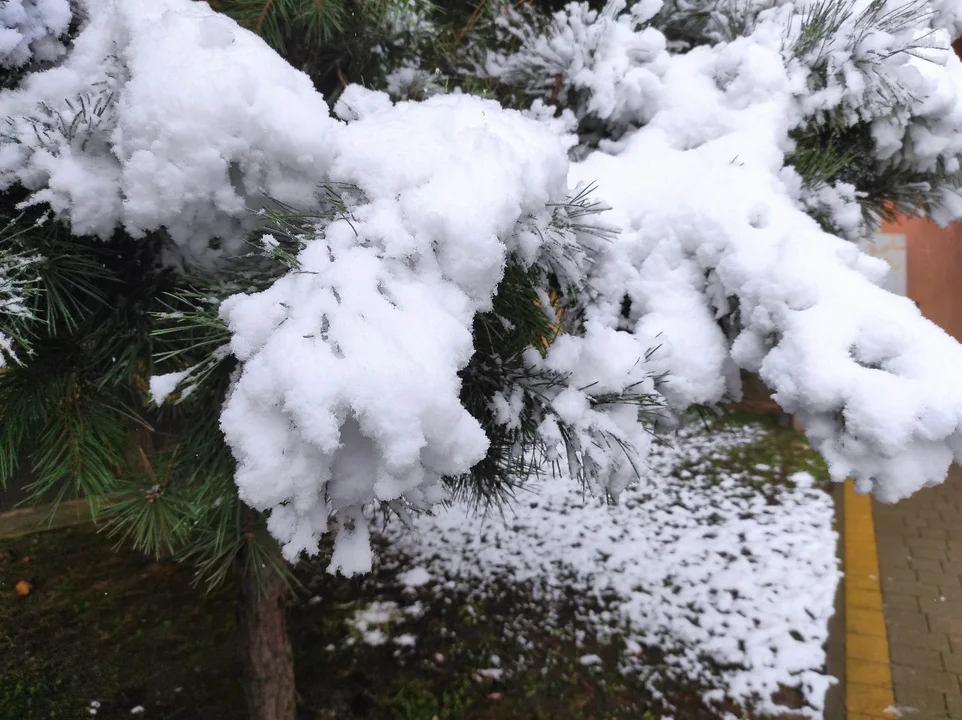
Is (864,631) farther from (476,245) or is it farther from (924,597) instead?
(476,245)

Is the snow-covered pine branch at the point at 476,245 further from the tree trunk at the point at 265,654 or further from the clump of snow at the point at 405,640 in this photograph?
the clump of snow at the point at 405,640

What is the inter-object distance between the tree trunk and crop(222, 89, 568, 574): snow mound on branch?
135cm

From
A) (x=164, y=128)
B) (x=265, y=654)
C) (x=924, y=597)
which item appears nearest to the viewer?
(x=164, y=128)

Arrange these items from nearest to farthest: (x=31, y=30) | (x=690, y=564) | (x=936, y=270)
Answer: (x=31, y=30) → (x=690, y=564) → (x=936, y=270)

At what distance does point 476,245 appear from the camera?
2.79 ft

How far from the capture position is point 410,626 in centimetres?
306

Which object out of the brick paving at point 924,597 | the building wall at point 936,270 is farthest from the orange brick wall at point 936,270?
the brick paving at point 924,597

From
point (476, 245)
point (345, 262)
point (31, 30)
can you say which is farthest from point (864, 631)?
point (31, 30)

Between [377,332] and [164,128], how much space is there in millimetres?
503

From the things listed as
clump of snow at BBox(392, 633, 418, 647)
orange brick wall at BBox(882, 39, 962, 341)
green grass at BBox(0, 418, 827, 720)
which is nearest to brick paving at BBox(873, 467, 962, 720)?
green grass at BBox(0, 418, 827, 720)

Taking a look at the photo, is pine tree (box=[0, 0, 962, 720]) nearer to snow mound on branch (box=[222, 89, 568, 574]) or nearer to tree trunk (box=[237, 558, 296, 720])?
snow mound on branch (box=[222, 89, 568, 574])

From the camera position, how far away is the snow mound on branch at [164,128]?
915 mm

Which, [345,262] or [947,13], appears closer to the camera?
[345,262]

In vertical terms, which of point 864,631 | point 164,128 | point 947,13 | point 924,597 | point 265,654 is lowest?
point 265,654
